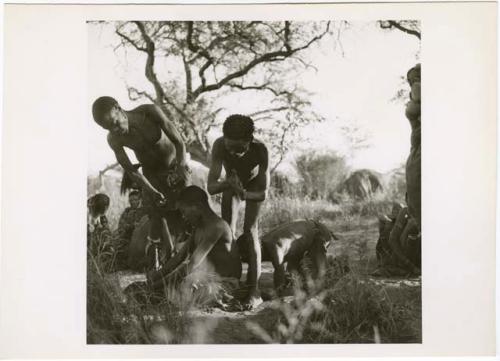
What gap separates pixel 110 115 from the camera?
14.1 feet

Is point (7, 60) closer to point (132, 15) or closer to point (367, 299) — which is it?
point (132, 15)

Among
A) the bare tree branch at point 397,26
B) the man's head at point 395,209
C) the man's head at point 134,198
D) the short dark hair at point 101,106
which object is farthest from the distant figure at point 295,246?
the bare tree branch at point 397,26

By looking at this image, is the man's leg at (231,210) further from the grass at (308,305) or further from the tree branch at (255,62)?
the tree branch at (255,62)

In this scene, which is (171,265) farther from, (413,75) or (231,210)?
(413,75)

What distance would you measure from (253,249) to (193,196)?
0.59 meters

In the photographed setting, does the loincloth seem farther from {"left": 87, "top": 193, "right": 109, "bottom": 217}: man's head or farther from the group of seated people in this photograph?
{"left": 87, "top": 193, "right": 109, "bottom": 217}: man's head

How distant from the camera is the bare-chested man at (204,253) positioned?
167 inches

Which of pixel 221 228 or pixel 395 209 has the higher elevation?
pixel 395 209

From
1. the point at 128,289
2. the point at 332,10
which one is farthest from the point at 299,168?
the point at 128,289

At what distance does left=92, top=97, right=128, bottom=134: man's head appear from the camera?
431 centimetres

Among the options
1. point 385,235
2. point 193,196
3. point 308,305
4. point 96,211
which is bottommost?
point 308,305

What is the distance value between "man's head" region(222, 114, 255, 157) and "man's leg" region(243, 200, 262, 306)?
400 millimetres

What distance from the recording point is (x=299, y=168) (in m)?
4.32

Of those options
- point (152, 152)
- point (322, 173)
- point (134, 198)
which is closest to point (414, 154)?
point (322, 173)
